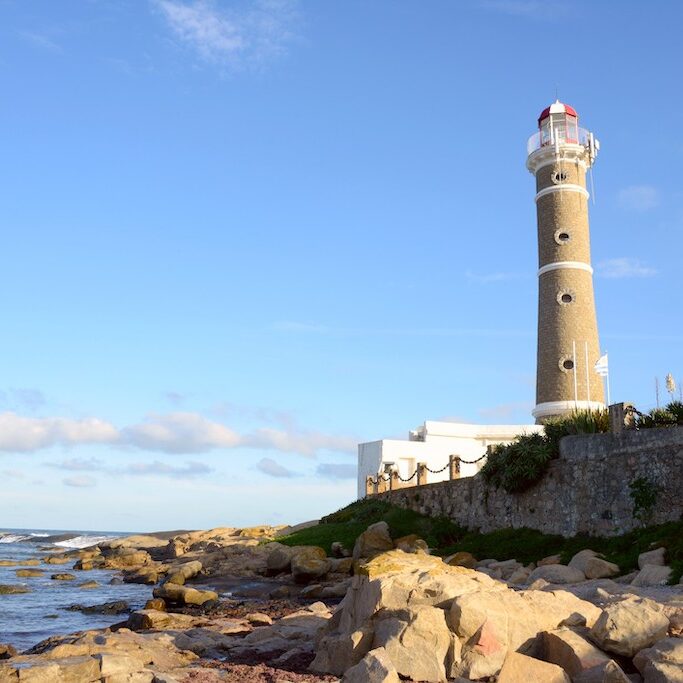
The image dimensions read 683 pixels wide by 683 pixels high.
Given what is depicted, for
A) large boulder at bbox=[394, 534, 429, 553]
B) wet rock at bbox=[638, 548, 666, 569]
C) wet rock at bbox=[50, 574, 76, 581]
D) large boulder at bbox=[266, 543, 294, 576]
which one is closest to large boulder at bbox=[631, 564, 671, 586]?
wet rock at bbox=[638, 548, 666, 569]

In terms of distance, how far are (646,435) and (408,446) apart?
2336cm

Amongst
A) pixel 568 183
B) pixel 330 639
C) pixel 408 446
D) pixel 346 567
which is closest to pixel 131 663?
pixel 330 639

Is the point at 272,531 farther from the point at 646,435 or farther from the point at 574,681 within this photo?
the point at 574,681

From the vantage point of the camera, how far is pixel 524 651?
10.9 meters

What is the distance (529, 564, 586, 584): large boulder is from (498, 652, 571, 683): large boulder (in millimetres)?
9172

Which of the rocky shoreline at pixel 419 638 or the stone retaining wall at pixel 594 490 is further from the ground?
the stone retaining wall at pixel 594 490

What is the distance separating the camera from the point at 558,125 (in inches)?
1737

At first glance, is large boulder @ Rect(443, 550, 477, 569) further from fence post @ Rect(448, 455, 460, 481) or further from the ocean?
the ocean

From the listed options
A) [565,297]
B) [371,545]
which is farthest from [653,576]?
[565,297]

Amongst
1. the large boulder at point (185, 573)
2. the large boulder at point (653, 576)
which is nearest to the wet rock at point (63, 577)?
the large boulder at point (185, 573)

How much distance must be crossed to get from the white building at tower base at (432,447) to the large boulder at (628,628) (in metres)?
33.2

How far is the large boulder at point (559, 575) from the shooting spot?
18484 millimetres

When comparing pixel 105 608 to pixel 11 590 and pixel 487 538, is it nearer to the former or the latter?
pixel 11 590

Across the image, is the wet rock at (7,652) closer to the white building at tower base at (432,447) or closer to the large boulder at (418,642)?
the large boulder at (418,642)
